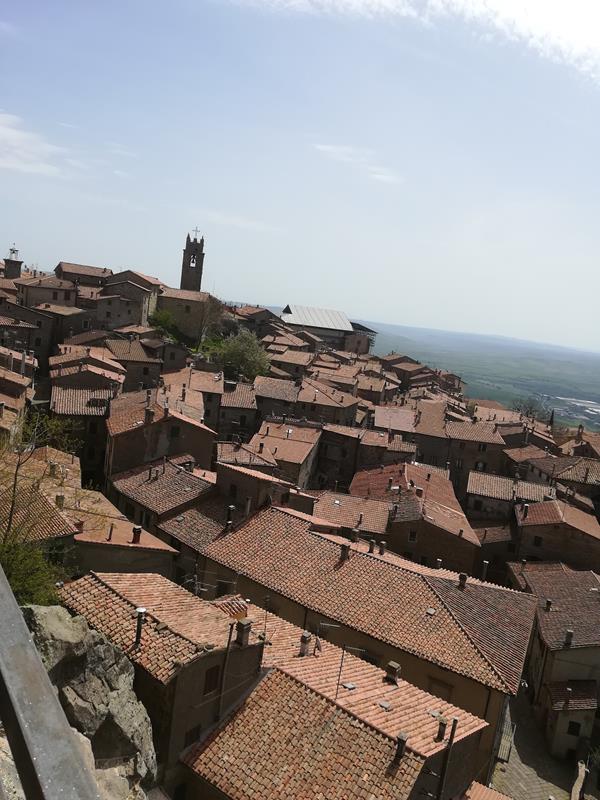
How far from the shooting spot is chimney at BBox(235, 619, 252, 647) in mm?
15594

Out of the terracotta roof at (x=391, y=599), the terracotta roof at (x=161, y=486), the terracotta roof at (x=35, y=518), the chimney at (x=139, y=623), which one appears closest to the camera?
the chimney at (x=139, y=623)

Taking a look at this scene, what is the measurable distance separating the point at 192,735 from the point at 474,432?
1918 inches

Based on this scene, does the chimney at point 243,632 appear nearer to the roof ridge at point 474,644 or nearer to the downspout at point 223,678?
the downspout at point 223,678

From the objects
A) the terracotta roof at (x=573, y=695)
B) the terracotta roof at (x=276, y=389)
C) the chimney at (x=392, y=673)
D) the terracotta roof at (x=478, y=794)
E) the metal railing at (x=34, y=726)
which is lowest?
the terracotta roof at (x=573, y=695)

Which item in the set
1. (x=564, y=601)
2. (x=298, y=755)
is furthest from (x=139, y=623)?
(x=564, y=601)

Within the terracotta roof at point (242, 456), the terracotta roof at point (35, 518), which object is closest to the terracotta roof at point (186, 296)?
the terracotta roof at point (242, 456)

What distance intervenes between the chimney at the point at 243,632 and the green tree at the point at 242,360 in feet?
168

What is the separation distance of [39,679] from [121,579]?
17.7m

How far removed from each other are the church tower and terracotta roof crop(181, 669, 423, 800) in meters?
88.6

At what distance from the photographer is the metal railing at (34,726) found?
1757mm


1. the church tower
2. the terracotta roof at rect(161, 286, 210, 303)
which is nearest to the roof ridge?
the terracotta roof at rect(161, 286, 210, 303)

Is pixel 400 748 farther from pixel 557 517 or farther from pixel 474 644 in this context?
pixel 557 517

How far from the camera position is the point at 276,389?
57.9m

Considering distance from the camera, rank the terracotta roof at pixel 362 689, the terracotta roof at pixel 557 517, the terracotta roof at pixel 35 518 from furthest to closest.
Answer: the terracotta roof at pixel 557 517 → the terracotta roof at pixel 35 518 → the terracotta roof at pixel 362 689
